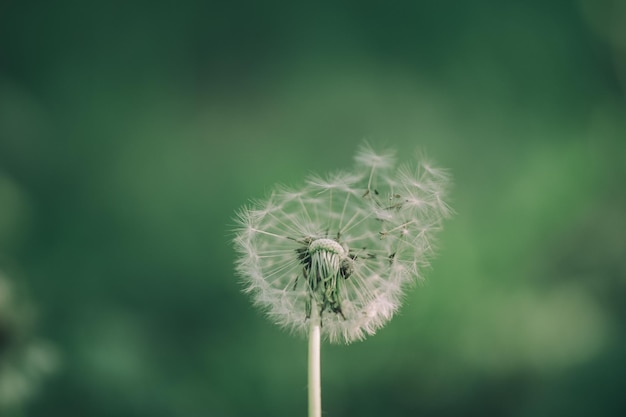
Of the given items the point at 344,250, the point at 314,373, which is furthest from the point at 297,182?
the point at 314,373

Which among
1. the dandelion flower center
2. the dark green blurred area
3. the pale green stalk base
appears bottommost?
the pale green stalk base

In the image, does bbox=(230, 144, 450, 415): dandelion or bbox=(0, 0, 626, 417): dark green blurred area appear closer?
bbox=(230, 144, 450, 415): dandelion

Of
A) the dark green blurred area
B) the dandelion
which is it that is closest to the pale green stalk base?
the dandelion

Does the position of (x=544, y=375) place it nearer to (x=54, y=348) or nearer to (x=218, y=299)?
(x=218, y=299)

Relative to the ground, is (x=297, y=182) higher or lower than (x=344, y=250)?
higher

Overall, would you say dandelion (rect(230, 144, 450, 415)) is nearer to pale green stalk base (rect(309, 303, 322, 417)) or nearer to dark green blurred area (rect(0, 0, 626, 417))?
pale green stalk base (rect(309, 303, 322, 417))

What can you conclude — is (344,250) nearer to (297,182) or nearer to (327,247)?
(327,247)

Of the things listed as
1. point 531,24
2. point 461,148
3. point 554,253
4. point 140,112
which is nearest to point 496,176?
point 461,148
